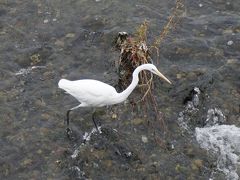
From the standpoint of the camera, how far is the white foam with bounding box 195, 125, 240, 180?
7516mm

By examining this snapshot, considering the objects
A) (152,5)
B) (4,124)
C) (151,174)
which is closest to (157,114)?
(151,174)

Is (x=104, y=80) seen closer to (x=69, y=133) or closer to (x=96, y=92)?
(x=69, y=133)

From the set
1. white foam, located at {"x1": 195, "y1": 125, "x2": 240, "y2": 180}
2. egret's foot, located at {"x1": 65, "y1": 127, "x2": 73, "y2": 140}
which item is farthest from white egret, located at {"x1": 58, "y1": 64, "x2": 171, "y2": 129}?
white foam, located at {"x1": 195, "y1": 125, "x2": 240, "y2": 180}

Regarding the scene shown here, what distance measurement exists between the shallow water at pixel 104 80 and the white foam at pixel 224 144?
13cm

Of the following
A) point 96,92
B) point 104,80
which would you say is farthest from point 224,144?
point 104,80

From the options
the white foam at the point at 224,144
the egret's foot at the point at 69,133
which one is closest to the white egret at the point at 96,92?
the egret's foot at the point at 69,133

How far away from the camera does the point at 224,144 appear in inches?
311

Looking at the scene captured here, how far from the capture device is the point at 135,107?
8.64 m

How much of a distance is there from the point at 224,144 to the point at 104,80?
2702 mm

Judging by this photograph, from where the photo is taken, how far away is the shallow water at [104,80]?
754cm

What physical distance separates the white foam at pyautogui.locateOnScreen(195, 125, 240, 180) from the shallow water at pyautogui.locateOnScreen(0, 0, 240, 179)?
130 mm

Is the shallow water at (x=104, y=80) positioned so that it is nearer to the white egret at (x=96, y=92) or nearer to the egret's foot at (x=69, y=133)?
the egret's foot at (x=69, y=133)

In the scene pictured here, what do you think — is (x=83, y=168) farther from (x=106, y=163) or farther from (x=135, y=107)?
(x=135, y=107)

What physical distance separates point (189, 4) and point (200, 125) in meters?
4.08
